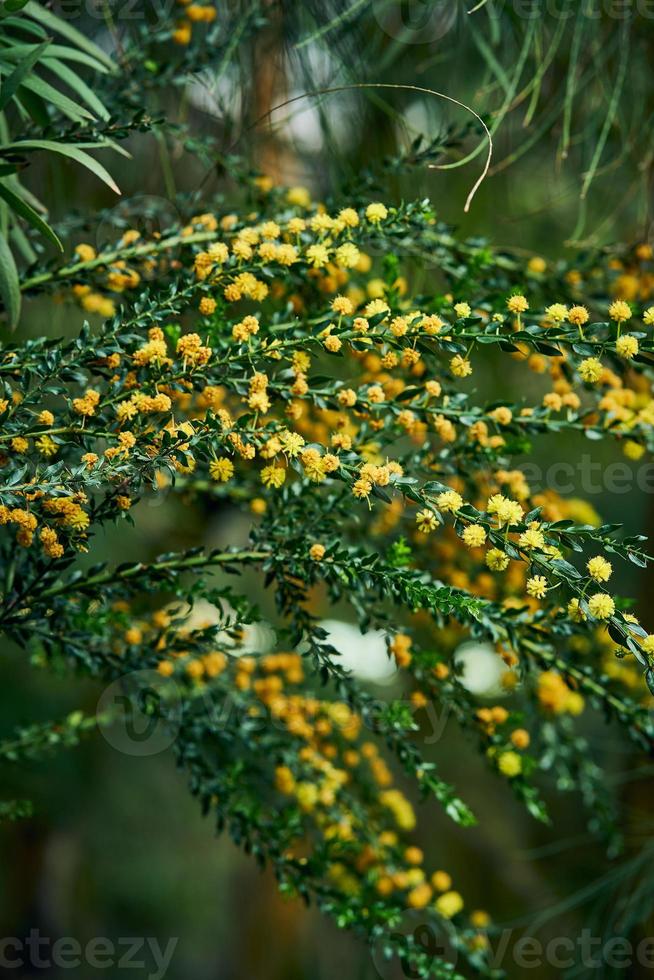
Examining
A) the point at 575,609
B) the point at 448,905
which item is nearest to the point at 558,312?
the point at 575,609

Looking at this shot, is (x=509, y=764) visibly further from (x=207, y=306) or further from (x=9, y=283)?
(x=9, y=283)

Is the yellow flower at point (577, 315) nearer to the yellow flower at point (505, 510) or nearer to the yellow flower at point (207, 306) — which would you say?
the yellow flower at point (505, 510)

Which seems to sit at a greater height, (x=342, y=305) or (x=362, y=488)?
(x=342, y=305)

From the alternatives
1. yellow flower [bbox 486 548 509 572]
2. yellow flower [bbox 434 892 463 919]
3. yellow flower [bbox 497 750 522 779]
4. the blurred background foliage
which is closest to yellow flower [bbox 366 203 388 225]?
the blurred background foliage

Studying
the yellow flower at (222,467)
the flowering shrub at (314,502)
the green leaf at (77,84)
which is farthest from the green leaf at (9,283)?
the yellow flower at (222,467)

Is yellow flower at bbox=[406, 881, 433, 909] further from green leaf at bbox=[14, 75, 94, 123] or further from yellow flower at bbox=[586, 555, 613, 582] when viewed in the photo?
green leaf at bbox=[14, 75, 94, 123]

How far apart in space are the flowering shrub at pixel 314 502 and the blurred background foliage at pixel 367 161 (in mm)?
138

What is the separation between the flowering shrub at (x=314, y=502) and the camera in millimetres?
692

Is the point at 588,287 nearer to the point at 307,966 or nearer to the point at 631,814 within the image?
the point at 631,814

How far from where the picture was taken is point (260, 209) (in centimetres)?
102

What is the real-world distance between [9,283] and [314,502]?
1.14 feet

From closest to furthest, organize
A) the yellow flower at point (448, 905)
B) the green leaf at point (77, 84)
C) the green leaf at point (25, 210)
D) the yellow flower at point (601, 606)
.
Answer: the yellow flower at point (601, 606) < the green leaf at point (25, 210) < the green leaf at point (77, 84) < the yellow flower at point (448, 905)

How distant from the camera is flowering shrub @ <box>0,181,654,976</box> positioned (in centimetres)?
69

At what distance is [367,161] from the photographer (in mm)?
1430
